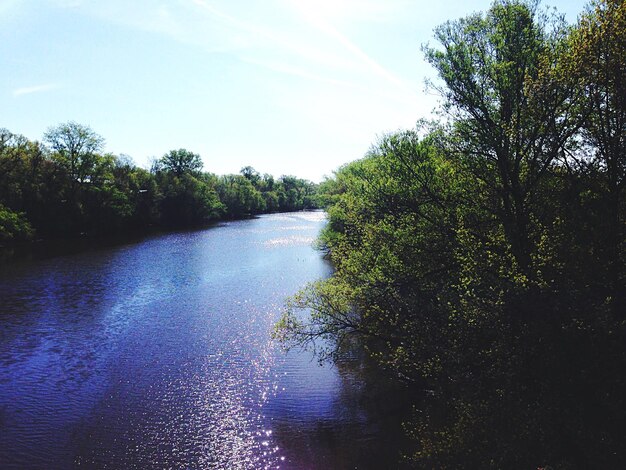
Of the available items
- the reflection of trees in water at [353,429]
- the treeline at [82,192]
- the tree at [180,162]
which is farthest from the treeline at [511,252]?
the tree at [180,162]

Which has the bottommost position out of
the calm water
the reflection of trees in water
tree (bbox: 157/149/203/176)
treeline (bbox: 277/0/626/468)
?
the reflection of trees in water

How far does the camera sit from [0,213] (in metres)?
54.2

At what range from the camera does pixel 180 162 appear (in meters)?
108

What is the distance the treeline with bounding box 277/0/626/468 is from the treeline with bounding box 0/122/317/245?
191 ft

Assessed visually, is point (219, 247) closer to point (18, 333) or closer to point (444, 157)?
point (18, 333)

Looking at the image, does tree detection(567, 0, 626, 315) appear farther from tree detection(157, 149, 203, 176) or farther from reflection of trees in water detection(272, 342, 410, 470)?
tree detection(157, 149, 203, 176)

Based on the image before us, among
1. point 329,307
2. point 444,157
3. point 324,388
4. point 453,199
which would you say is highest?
point 444,157

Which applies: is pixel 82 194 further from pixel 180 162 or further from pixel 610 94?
pixel 610 94

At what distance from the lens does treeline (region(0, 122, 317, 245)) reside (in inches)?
2314

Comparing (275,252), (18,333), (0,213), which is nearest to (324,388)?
(18,333)

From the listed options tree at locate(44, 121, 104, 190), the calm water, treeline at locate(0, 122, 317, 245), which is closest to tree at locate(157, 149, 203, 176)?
treeline at locate(0, 122, 317, 245)

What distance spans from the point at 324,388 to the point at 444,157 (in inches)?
428

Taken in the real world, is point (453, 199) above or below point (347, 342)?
above

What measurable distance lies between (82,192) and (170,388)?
6344cm
